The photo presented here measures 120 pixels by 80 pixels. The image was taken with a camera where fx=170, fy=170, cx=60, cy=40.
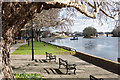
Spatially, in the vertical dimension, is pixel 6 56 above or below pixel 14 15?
below

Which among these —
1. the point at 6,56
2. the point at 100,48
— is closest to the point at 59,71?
the point at 6,56

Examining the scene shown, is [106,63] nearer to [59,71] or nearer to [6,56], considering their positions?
[59,71]

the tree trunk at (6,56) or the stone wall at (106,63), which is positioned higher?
the tree trunk at (6,56)

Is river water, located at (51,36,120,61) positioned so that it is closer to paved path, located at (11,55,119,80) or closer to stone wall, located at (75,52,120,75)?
stone wall, located at (75,52,120,75)

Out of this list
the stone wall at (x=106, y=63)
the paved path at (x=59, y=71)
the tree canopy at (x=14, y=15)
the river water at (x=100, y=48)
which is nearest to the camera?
the tree canopy at (x=14, y=15)

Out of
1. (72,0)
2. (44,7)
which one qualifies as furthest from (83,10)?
(44,7)

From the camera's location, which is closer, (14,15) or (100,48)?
(14,15)

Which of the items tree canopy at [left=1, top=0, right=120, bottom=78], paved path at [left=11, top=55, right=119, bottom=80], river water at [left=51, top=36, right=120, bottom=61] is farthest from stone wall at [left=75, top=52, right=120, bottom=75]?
river water at [left=51, top=36, right=120, bottom=61]

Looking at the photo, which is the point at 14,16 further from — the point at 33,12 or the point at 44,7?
the point at 44,7

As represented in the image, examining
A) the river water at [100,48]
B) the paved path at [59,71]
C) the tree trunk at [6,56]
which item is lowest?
the river water at [100,48]

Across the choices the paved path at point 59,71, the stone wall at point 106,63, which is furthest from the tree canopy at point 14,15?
the stone wall at point 106,63

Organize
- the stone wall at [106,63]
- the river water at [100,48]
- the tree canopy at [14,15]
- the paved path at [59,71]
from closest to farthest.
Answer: the tree canopy at [14,15], the paved path at [59,71], the stone wall at [106,63], the river water at [100,48]

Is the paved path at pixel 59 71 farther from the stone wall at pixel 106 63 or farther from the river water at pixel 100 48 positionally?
the river water at pixel 100 48

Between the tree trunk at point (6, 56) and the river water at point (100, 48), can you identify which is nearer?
the tree trunk at point (6, 56)
